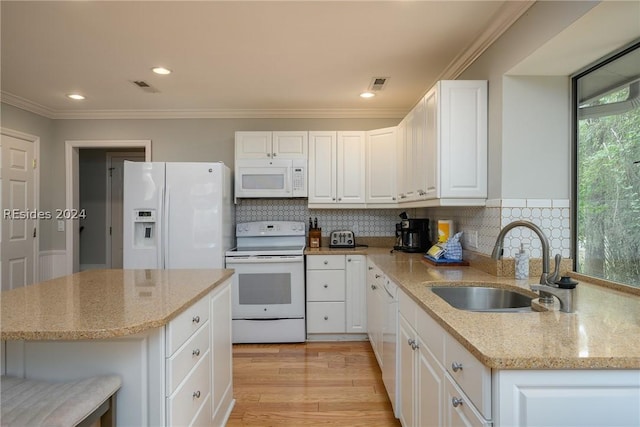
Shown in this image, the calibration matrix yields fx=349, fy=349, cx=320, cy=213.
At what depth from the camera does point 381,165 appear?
3.56 meters

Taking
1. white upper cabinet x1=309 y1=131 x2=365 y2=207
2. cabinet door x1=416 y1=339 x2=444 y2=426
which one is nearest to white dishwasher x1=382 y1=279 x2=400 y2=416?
cabinet door x1=416 y1=339 x2=444 y2=426

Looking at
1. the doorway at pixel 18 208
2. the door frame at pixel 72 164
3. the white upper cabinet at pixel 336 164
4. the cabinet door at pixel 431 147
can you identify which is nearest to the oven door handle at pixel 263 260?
the white upper cabinet at pixel 336 164

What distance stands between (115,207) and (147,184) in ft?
9.32

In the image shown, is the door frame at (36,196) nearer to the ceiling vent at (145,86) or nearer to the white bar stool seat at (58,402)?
the ceiling vent at (145,86)

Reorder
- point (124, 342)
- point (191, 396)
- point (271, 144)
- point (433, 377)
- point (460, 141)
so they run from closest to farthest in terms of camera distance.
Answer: point (124, 342), point (433, 377), point (191, 396), point (460, 141), point (271, 144)

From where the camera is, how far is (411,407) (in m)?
1.71

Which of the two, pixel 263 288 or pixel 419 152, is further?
pixel 263 288

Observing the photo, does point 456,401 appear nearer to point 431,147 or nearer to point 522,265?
point 522,265

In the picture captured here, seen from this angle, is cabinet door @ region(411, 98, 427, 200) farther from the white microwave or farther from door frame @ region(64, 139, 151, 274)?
door frame @ region(64, 139, 151, 274)

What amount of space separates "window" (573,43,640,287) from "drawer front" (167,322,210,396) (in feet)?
6.72

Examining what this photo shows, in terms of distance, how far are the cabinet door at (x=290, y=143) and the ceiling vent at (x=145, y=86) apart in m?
1.19

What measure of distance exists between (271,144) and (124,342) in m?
2.68

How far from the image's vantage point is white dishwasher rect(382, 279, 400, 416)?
80.1 inches

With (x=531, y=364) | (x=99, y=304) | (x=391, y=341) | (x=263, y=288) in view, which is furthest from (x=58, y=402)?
(x=263, y=288)
